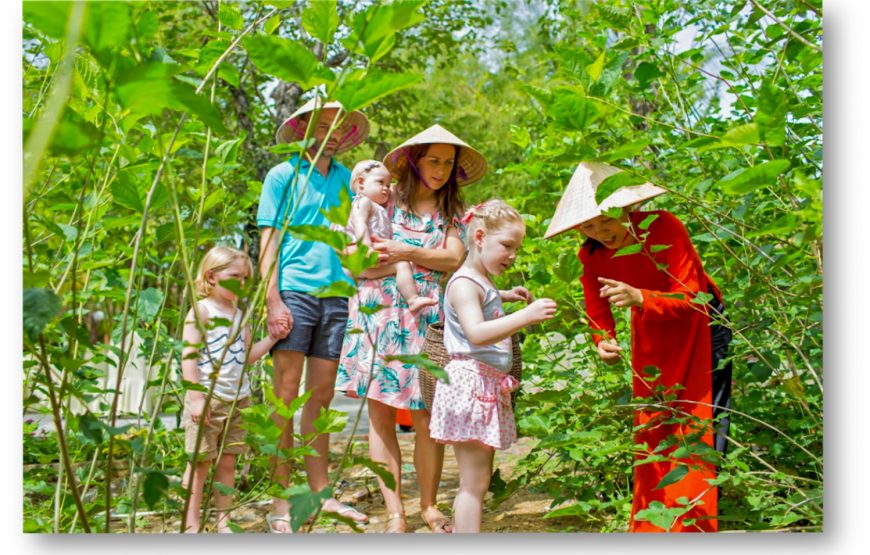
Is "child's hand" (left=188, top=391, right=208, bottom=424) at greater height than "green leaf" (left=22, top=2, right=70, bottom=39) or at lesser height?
lesser

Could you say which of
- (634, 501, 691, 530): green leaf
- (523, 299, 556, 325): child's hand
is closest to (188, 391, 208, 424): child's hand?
(523, 299, 556, 325): child's hand

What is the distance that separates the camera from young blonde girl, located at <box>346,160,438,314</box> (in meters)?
2.94

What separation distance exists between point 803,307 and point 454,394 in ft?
3.49

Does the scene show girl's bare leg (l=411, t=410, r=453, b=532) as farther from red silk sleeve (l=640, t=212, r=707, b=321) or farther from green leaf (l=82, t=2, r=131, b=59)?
green leaf (l=82, t=2, r=131, b=59)

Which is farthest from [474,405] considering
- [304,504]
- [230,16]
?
[230,16]

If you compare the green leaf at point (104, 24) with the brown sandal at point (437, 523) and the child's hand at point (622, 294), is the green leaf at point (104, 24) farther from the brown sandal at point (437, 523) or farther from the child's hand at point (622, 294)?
the brown sandal at point (437, 523)

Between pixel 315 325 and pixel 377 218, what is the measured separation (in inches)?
16.4

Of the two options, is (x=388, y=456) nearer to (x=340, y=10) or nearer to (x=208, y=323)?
(x=208, y=323)

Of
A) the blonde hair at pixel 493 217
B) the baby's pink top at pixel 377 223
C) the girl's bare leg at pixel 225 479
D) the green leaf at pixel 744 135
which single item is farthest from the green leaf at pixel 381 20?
the girl's bare leg at pixel 225 479

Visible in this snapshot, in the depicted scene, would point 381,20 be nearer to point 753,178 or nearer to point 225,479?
→ point 753,178

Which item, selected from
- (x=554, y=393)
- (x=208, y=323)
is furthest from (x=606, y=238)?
(x=208, y=323)

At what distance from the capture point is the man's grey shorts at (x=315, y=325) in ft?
9.84

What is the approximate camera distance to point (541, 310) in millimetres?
2189

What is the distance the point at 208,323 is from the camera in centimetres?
161
